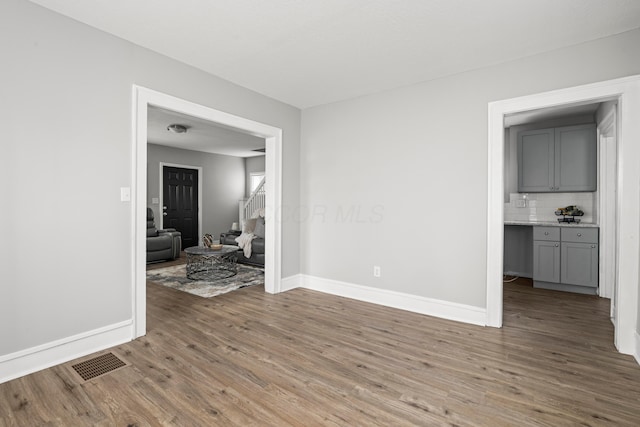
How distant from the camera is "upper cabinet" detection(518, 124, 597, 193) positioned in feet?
15.2

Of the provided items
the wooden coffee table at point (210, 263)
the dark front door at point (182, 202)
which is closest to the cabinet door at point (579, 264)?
the wooden coffee table at point (210, 263)

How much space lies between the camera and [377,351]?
8.69ft

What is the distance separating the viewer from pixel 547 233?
4.61 m

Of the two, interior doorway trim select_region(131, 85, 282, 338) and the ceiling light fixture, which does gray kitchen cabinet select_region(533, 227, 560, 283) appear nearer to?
interior doorway trim select_region(131, 85, 282, 338)

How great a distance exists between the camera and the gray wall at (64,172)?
86.8 inches

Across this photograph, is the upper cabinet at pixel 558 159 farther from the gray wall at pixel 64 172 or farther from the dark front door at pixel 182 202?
the dark front door at pixel 182 202

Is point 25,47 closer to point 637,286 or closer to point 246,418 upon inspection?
A: point 246,418

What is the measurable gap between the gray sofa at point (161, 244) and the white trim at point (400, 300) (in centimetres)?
330

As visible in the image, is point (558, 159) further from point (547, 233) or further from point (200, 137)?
point (200, 137)

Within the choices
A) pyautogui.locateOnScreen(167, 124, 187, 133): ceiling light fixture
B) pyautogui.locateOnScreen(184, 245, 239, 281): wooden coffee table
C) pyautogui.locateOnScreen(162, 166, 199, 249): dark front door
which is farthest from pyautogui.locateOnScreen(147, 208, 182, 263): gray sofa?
pyautogui.locateOnScreen(167, 124, 187, 133): ceiling light fixture

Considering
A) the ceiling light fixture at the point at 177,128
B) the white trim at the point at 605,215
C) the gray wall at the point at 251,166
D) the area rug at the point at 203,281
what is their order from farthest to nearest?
the gray wall at the point at 251,166 < the ceiling light fixture at the point at 177,128 < the area rug at the point at 203,281 < the white trim at the point at 605,215

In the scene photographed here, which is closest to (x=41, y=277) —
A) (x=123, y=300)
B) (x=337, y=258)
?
(x=123, y=300)

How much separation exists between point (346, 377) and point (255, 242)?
393cm

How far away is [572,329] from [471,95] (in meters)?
2.55
